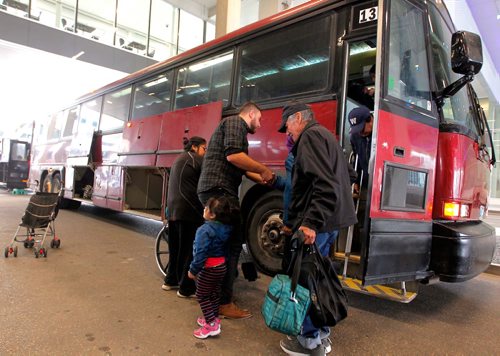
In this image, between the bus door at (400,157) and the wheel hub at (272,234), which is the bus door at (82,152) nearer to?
the wheel hub at (272,234)

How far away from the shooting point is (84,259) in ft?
15.1

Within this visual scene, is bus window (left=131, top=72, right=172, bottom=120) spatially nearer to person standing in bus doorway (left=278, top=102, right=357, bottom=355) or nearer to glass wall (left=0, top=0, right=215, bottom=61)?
person standing in bus doorway (left=278, top=102, right=357, bottom=355)

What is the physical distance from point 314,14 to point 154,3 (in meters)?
16.9

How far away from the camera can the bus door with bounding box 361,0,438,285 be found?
8.71 feet

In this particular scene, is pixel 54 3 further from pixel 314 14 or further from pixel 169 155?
pixel 314 14

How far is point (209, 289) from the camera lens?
2.64 metres

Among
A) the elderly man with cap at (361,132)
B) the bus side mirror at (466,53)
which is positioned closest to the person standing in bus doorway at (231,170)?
the elderly man with cap at (361,132)

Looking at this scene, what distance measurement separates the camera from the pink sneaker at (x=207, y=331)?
2549mm

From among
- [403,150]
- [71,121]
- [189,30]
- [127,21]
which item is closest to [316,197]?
[403,150]

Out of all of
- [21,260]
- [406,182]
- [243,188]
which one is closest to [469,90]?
[406,182]

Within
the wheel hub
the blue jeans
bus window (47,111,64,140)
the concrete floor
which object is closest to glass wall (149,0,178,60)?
bus window (47,111,64,140)

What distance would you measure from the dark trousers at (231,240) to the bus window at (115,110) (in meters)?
4.47

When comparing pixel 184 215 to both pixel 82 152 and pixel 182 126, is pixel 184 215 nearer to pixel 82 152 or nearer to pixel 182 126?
pixel 182 126

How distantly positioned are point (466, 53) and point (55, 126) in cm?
1031
